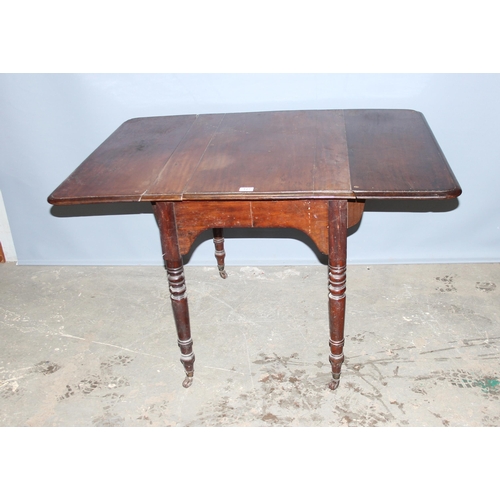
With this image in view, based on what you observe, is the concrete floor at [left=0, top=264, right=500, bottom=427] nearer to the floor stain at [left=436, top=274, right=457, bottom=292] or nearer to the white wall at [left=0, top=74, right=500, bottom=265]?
the floor stain at [left=436, top=274, right=457, bottom=292]

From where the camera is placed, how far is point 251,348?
108 inches

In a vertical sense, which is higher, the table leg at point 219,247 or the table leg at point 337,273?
the table leg at point 337,273

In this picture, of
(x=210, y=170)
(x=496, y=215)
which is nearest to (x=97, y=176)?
(x=210, y=170)

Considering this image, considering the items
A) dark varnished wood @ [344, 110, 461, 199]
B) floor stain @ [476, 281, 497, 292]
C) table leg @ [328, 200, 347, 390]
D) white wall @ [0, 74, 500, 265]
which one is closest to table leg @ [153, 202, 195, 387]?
table leg @ [328, 200, 347, 390]

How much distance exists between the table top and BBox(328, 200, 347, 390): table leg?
0.09 meters

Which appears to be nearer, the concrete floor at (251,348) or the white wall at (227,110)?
the concrete floor at (251,348)

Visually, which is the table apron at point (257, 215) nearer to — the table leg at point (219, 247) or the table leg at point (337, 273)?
the table leg at point (337, 273)

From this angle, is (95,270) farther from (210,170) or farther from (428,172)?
(428,172)

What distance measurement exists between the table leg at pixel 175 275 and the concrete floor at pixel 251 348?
0.46 feet

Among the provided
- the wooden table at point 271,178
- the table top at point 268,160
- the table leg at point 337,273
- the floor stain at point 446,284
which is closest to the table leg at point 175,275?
the wooden table at point 271,178

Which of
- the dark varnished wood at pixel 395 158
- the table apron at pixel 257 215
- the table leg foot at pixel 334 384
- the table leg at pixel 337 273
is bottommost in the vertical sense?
the table leg foot at pixel 334 384

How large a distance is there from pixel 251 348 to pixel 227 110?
1.21m

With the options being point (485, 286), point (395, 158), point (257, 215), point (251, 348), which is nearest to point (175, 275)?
point (257, 215)

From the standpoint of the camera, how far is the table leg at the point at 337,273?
208 cm
